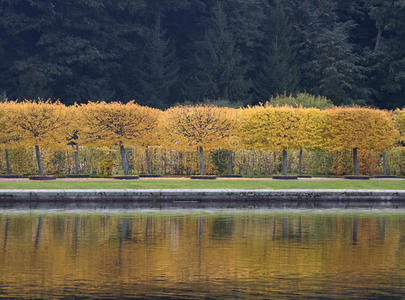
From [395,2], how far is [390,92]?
26.3ft

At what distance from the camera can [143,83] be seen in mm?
71312

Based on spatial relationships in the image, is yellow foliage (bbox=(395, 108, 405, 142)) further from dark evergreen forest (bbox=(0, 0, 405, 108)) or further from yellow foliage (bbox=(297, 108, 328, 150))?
dark evergreen forest (bbox=(0, 0, 405, 108))

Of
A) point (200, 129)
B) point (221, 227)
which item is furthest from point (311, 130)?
point (221, 227)

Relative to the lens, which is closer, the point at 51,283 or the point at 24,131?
the point at 51,283

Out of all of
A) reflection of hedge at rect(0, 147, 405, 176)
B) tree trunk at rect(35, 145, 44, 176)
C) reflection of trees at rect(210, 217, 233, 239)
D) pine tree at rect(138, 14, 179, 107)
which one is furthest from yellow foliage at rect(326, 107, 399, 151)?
pine tree at rect(138, 14, 179, 107)

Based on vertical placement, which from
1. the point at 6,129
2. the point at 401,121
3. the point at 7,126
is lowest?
the point at 6,129

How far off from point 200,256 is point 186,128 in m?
24.4

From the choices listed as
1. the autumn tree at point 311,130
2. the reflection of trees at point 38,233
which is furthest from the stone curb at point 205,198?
the autumn tree at point 311,130

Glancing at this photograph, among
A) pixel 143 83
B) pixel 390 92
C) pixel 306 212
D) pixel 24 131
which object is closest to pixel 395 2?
pixel 390 92

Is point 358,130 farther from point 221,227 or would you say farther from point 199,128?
point 221,227

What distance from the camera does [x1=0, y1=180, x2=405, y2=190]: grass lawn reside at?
107 feet

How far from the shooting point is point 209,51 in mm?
70938

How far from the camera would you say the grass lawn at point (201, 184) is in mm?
32750

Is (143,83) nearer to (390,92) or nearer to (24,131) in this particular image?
(390,92)
